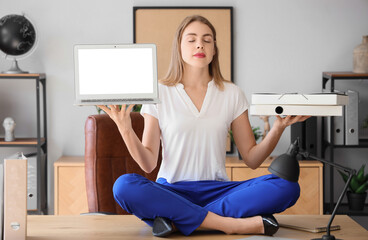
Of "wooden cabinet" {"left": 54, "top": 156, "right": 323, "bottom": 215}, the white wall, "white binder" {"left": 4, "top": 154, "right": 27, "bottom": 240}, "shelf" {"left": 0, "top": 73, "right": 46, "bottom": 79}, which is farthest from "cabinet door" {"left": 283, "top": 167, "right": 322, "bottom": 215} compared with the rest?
"white binder" {"left": 4, "top": 154, "right": 27, "bottom": 240}

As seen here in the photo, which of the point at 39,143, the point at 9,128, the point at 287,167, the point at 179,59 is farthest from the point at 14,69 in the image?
the point at 287,167

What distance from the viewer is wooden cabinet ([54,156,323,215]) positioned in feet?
11.1

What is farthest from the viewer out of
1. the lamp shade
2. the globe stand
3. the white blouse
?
the globe stand

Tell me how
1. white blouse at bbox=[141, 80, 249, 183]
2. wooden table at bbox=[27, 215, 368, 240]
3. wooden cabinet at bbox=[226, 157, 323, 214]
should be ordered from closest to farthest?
wooden table at bbox=[27, 215, 368, 240] < white blouse at bbox=[141, 80, 249, 183] < wooden cabinet at bbox=[226, 157, 323, 214]

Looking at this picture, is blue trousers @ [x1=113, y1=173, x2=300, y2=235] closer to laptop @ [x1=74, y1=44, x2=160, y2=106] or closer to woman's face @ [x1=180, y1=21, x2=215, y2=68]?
laptop @ [x1=74, y1=44, x2=160, y2=106]

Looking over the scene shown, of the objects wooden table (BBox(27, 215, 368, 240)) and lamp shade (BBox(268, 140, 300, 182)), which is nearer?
lamp shade (BBox(268, 140, 300, 182))

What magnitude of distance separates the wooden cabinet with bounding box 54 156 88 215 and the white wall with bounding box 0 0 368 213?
394mm

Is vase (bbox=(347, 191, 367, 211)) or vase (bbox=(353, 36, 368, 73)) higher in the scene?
vase (bbox=(353, 36, 368, 73))

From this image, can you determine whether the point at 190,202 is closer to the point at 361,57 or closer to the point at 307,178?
the point at 307,178

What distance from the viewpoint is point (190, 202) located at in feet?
5.52

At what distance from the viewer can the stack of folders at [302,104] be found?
5.48 feet

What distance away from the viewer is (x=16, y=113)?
3.79 m

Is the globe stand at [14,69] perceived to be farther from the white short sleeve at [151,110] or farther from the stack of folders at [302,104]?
the stack of folders at [302,104]

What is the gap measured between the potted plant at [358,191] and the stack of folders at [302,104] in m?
1.97
